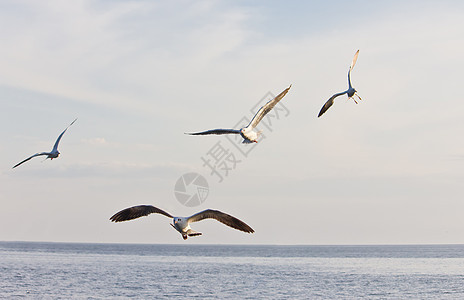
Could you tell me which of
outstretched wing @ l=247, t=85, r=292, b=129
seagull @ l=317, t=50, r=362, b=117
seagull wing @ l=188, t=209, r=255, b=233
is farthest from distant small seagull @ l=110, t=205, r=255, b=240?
seagull @ l=317, t=50, r=362, b=117

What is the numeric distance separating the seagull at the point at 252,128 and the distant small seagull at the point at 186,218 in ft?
10.6

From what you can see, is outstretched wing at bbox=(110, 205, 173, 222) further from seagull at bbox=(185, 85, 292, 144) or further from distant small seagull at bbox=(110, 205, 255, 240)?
seagull at bbox=(185, 85, 292, 144)

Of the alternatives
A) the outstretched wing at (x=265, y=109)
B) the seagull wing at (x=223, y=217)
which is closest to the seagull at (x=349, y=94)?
the outstretched wing at (x=265, y=109)

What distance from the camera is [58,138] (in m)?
34.9

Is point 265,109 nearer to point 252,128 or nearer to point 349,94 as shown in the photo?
point 252,128

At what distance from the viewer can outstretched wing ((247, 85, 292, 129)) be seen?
2275 cm

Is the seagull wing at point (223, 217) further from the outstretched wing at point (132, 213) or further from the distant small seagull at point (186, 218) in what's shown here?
the outstretched wing at point (132, 213)

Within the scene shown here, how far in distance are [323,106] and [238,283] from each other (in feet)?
200

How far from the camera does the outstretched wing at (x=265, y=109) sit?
2275cm

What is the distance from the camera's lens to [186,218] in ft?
66.3

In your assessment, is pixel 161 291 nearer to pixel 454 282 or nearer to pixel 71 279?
pixel 71 279

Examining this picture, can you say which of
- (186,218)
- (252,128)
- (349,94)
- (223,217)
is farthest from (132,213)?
(349,94)

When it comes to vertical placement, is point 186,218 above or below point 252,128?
below

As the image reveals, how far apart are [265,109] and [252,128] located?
2.78ft
